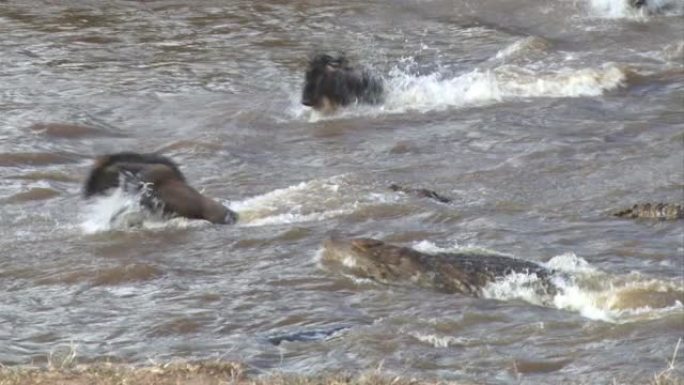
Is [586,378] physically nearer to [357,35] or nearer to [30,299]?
[30,299]

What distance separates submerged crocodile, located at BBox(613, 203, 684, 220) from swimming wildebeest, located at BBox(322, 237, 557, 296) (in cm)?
178

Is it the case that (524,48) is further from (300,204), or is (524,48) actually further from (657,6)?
(300,204)

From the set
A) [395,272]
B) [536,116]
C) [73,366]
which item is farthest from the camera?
[536,116]

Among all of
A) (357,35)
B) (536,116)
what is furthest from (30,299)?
(357,35)

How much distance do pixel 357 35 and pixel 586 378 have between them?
36.9ft

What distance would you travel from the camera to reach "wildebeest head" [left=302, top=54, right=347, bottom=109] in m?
13.9

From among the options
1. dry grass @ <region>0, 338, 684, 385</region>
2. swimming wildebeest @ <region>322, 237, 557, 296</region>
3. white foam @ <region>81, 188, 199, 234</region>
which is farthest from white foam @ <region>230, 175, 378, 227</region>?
dry grass @ <region>0, 338, 684, 385</region>

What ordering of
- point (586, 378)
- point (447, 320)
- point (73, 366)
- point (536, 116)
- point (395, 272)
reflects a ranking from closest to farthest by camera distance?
point (73, 366) → point (586, 378) → point (447, 320) → point (395, 272) → point (536, 116)

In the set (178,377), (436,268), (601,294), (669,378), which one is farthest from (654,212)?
(178,377)

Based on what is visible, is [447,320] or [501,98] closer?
[447,320]

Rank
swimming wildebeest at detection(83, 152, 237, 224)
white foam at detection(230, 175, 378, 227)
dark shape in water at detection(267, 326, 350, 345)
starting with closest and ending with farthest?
dark shape in water at detection(267, 326, 350, 345), swimming wildebeest at detection(83, 152, 237, 224), white foam at detection(230, 175, 378, 227)

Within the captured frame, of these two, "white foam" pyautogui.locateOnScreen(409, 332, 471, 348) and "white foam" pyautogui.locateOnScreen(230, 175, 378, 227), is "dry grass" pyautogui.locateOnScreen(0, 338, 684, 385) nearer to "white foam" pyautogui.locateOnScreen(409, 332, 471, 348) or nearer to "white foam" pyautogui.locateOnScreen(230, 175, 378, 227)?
"white foam" pyautogui.locateOnScreen(409, 332, 471, 348)

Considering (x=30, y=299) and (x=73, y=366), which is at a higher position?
(x=73, y=366)

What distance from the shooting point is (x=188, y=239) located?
33.1 feet
